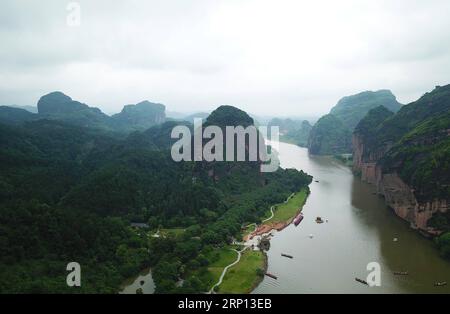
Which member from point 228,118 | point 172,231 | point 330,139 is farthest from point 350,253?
point 330,139

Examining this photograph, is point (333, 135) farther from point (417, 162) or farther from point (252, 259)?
point (252, 259)

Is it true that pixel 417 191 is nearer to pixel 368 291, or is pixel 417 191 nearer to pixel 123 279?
pixel 368 291

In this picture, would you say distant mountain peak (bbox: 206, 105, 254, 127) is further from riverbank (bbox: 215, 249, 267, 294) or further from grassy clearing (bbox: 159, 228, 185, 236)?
riverbank (bbox: 215, 249, 267, 294)

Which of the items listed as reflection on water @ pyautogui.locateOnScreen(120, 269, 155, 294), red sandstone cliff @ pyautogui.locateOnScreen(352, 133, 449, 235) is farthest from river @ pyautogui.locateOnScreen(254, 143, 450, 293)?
reflection on water @ pyautogui.locateOnScreen(120, 269, 155, 294)

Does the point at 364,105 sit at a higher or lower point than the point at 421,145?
higher

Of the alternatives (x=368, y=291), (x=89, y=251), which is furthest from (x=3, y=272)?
(x=368, y=291)

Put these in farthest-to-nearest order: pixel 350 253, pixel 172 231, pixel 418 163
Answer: pixel 418 163 → pixel 172 231 → pixel 350 253

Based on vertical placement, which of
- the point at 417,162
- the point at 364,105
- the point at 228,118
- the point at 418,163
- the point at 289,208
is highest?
the point at 364,105

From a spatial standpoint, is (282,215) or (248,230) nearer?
(248,230)
